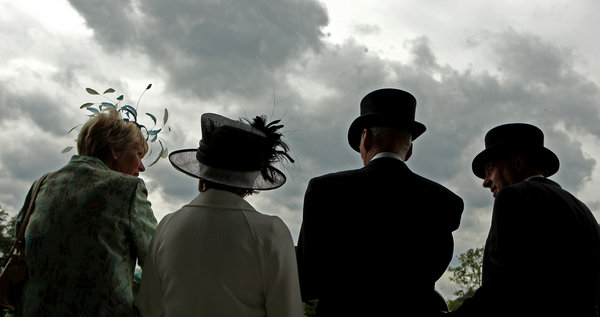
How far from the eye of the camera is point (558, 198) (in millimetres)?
3592

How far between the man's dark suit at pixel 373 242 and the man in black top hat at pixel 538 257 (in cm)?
46

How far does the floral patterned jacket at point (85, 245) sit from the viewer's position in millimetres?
3020

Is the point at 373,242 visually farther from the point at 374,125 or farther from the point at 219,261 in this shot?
the point at 219,261

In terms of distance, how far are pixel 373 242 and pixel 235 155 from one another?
34.6 inches

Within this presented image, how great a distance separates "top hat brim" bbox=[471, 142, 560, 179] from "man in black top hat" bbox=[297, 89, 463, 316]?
3.69 feet

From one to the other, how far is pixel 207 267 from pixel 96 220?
822mm

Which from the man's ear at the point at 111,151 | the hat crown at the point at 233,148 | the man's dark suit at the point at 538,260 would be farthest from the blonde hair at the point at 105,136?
the man's dark suit at the point at 538,260

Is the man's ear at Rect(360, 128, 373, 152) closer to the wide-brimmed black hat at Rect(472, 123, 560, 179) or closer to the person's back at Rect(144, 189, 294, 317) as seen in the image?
the person's back at Rect(144, 189, 294, 317)

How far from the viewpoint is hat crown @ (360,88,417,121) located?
353 cm

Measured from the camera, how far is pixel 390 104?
11.7ft

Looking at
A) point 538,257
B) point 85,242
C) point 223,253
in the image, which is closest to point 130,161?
point 85,242

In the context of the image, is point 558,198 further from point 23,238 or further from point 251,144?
point 23,238

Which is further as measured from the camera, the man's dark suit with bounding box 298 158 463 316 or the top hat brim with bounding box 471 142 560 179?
the top hat brim with bounding box 471 142 560 179

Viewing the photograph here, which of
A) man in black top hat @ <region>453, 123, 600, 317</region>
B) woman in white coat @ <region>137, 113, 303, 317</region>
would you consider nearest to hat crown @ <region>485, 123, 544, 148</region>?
man in black top hat @ <region>453, 123, 600, 317</region>
